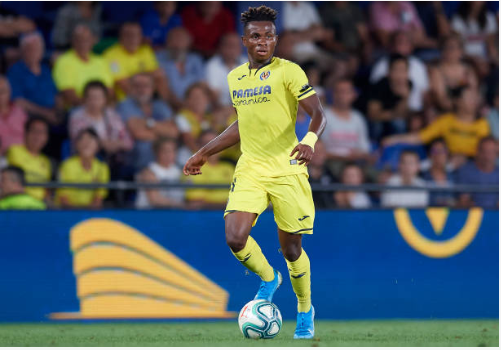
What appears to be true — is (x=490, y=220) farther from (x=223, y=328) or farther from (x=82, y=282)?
(x=82, y=282)

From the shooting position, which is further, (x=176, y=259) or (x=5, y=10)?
(x=5, y=10)

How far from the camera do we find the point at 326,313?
9461mm

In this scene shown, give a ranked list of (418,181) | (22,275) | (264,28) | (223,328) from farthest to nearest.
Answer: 1. (418,181)
2. (22,275)
3. (223,328)
4. (264,28)

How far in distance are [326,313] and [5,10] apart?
5.45m

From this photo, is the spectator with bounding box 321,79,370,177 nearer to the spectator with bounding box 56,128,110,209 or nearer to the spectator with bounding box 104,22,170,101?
the spectator with bounding box 104,22,170,101

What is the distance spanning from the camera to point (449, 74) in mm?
12375

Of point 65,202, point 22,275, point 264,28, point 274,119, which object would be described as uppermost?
point 264,28

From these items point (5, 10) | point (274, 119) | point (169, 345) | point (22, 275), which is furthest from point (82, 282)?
point (5, 10)

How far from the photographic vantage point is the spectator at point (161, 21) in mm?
11609

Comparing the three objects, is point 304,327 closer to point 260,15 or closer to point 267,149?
point 267,149

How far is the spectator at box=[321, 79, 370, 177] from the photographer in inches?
437

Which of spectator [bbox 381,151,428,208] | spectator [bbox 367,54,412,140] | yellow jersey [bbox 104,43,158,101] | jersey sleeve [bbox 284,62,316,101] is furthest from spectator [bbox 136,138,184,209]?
jersey sleeve [bbox 284,62,316,101]

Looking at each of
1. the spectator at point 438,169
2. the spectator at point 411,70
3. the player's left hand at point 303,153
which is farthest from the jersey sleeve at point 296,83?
the spectator at point 411,70

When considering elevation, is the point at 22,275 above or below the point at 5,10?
below
